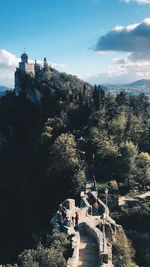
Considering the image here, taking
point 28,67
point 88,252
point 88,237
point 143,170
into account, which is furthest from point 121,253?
point 28,67

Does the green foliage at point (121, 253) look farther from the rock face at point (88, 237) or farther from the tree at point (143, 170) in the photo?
the tree at point (143, 170)

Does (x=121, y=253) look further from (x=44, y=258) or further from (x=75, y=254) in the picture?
(x=44, y=258)

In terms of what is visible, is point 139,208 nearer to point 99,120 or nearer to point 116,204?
point 116,204

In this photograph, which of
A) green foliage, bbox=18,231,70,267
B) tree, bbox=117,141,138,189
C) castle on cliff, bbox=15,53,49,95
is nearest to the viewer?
green foliage, bbox=18,231,70,267

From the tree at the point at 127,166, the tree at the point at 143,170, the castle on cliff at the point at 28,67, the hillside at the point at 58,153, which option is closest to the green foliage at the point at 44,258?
the hillside at the point at 58,153

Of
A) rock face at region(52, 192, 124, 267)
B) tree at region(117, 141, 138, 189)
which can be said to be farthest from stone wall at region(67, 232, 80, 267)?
tree at region(117, 141, 138, 189)

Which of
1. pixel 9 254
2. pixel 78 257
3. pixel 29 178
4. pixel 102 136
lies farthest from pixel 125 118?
pixel 78 257

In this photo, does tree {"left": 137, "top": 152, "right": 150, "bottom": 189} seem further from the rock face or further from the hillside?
the rock face
